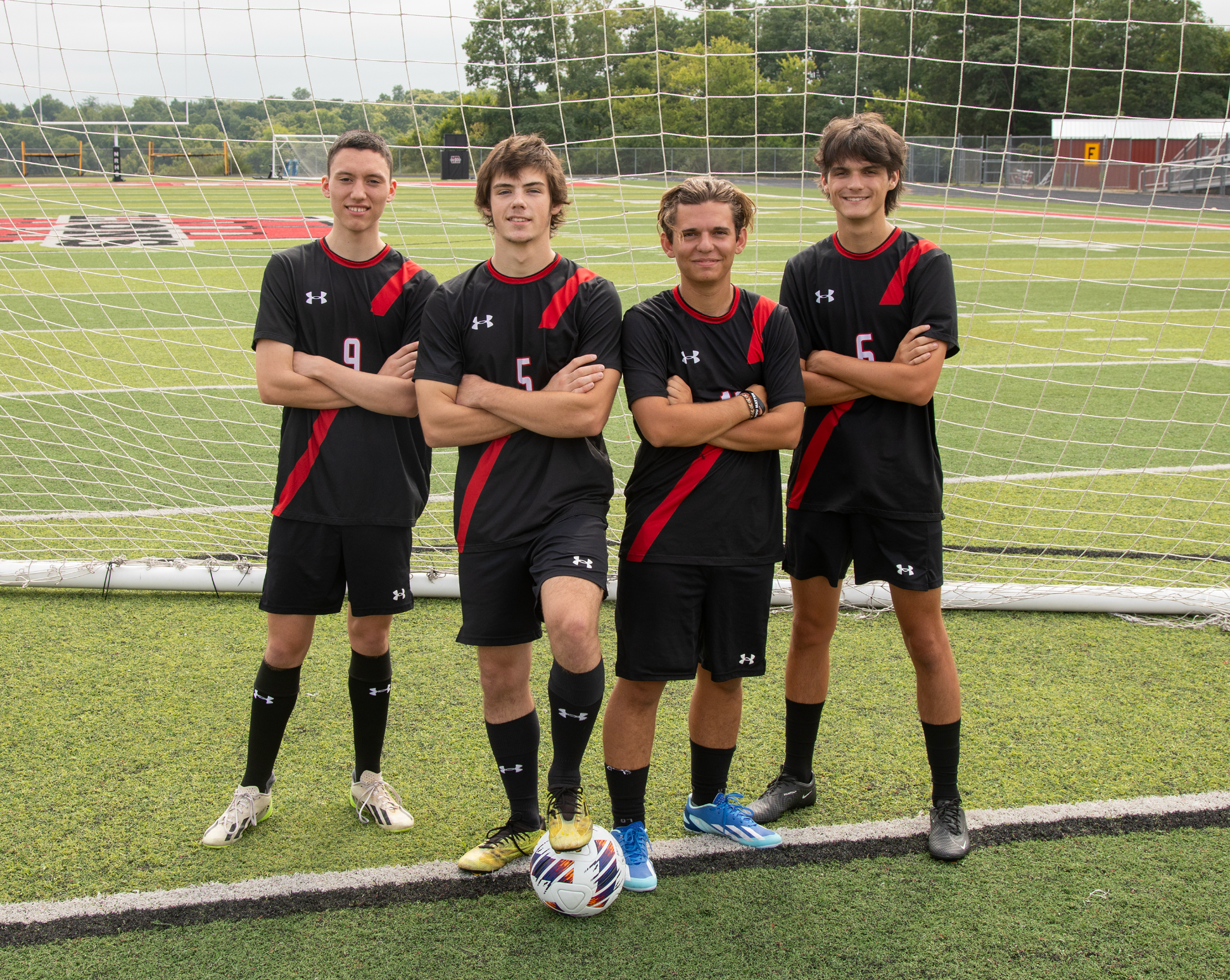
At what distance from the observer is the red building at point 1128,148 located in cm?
515

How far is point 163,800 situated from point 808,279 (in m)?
2.59

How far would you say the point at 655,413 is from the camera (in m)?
2.75

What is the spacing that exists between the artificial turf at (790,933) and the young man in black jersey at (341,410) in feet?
1.91

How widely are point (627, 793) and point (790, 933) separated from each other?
569mm

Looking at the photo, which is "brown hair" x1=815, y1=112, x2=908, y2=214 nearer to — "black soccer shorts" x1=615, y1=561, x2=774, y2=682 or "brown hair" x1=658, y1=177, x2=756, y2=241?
"brown hair" x1=658, y1=177, x2=756, y2=241

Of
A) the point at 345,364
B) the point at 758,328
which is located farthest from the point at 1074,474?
the point at 345,364

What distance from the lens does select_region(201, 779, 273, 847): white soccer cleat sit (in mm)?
3086

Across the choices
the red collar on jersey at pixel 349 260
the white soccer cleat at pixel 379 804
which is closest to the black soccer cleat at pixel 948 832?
the white soccer cleat at pixel 379 804

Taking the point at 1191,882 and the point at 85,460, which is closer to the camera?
the point at 1191,882

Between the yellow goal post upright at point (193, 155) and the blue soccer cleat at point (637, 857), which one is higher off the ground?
the yellow goal post upright at point (193, 155)

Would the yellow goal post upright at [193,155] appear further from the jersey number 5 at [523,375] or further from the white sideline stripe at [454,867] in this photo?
the white sideline stripe at [454,867]

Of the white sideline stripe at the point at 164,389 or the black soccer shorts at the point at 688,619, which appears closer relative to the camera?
the black soccer shorts at the point at 688,619

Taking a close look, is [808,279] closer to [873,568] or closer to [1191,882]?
[873,568]

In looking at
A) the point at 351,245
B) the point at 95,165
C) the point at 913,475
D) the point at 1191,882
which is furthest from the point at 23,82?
the point at 1191,882
